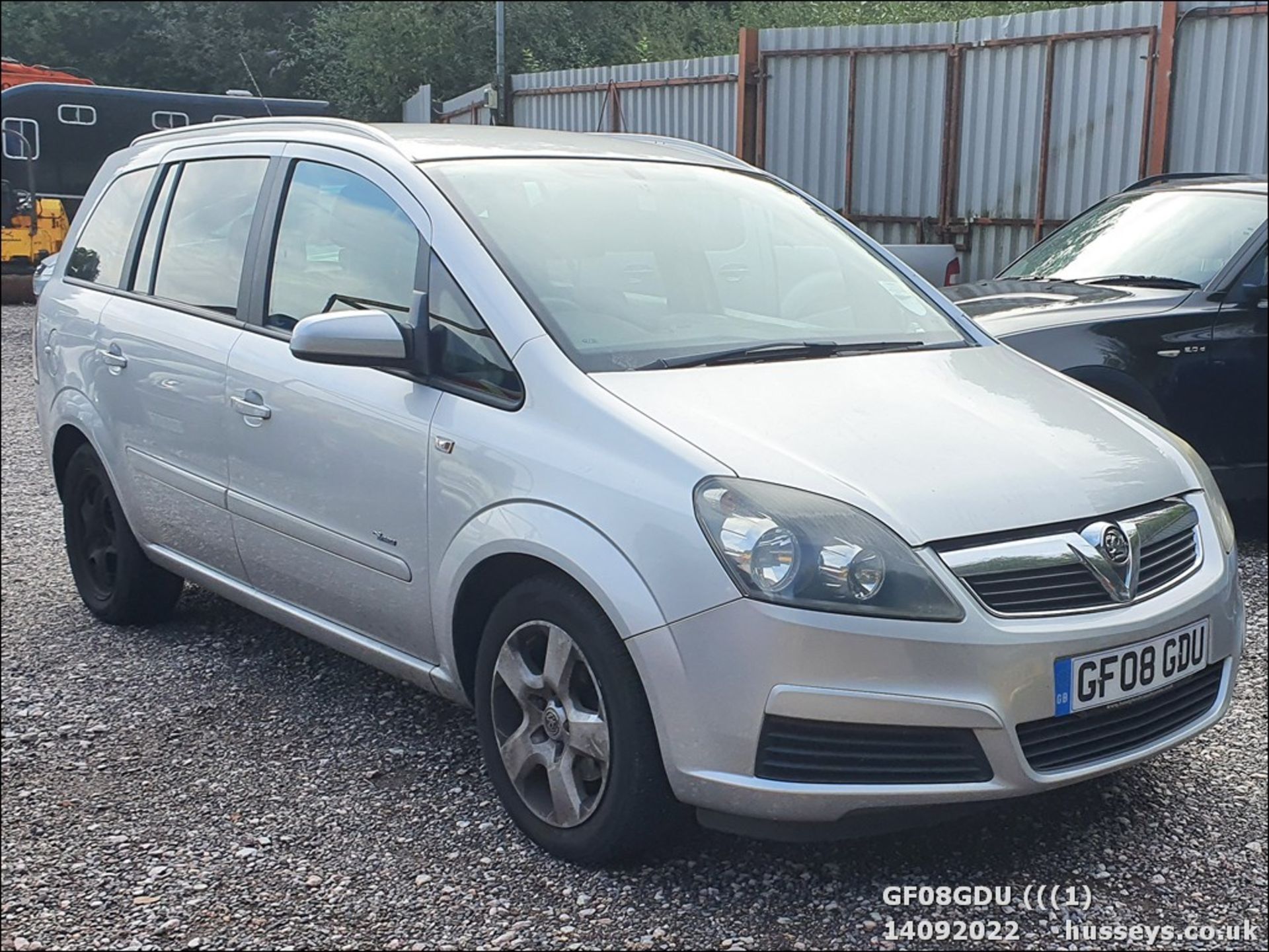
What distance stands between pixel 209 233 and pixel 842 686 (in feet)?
8.74

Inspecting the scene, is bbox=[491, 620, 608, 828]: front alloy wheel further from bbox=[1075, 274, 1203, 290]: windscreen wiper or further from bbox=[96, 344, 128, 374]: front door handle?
bbox=[1075, 274, 1203, 290]: windscreen wiper

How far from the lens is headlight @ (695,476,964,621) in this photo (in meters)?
2.59

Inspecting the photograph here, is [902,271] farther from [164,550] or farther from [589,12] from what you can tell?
[164,550]

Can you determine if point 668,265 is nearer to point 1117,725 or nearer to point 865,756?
point 865,756

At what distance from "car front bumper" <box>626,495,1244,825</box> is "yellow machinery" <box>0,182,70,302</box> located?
Answer: 3510mm

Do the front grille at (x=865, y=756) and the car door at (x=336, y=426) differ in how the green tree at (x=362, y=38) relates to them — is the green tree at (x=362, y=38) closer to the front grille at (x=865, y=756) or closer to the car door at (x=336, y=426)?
the car door at (x=336, y=426)

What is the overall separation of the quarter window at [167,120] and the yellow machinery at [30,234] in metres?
0.85

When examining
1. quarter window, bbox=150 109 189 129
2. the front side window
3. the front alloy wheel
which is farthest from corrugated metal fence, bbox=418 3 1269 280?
the front alloy wheel

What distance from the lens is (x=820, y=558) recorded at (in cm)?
261

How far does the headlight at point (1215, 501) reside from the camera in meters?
3.15

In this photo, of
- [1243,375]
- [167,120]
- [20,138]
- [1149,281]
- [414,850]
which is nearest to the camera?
[414,850]

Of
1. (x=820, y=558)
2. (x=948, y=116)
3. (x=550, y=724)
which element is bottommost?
(x=550, y=724)

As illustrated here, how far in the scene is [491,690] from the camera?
3152 mm

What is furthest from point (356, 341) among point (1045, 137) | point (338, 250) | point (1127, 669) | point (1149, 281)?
point (1045, 137)
